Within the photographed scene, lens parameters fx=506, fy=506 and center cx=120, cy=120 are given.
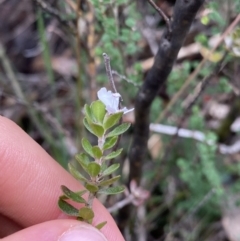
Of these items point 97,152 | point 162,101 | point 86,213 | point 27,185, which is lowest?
point 162,101

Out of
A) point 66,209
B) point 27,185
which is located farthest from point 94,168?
point 27,185

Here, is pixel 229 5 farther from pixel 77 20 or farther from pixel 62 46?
pixel 62 46

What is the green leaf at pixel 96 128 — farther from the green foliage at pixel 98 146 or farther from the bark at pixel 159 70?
the bark at pixel 159 70

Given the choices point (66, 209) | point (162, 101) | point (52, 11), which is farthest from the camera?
point (162, 101)

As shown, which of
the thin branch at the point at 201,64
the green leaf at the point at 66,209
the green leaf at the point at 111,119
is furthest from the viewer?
the thin branch at the point at 201,64

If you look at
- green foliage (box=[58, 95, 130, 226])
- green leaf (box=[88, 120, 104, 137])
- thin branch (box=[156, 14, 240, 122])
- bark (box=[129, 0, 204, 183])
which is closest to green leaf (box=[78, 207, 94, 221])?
green foliage (box=[58, 95, 130, 226])

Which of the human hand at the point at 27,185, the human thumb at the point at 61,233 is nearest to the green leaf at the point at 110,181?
the human thumb at the point at 61,233

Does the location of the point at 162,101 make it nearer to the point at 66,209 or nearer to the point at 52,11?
the point at 52,11
